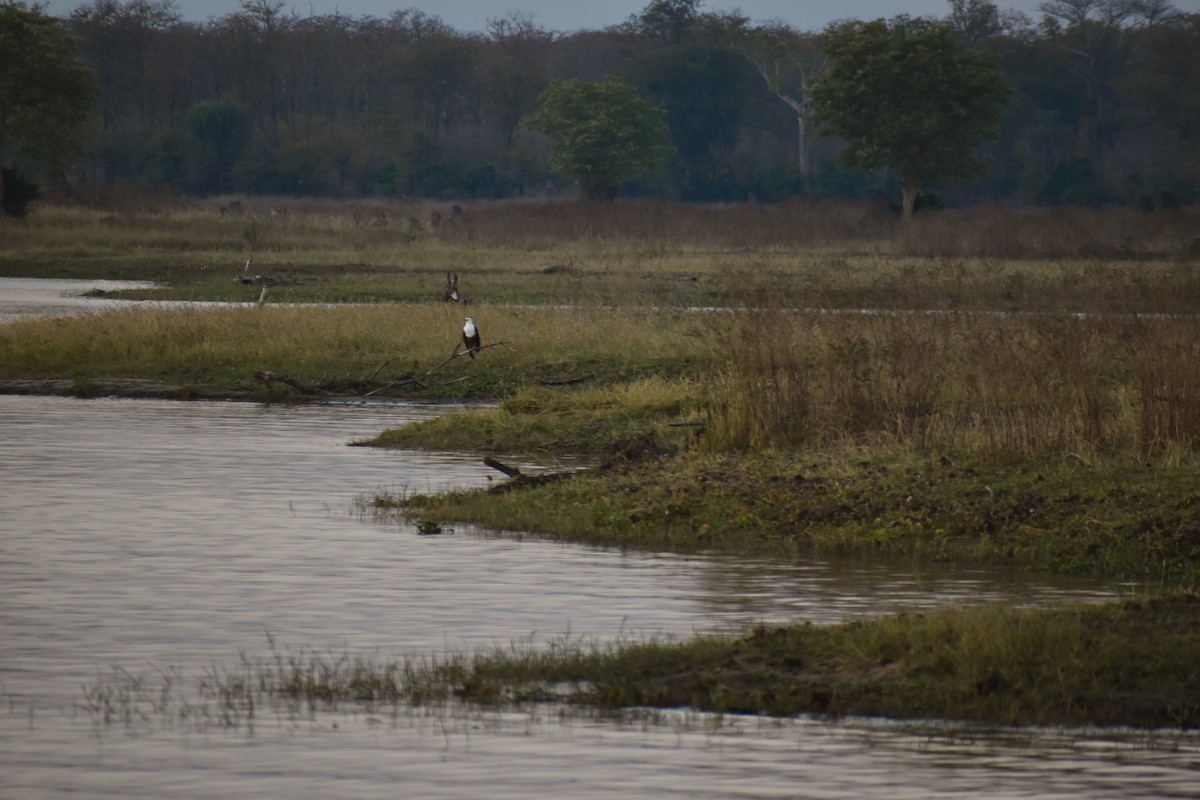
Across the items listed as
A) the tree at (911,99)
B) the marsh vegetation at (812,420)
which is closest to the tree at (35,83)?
the tree at (911,99)

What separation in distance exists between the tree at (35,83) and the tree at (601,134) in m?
20.9

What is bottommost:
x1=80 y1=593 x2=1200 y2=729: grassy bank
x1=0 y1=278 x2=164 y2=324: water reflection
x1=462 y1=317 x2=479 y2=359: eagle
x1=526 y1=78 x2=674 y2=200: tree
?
x1=80 y1=593 x2=1200 y2=729: grassy bank

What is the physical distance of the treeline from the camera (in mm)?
94000

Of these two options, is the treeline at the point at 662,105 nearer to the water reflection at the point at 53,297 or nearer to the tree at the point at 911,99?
the tree at the point at 911,99

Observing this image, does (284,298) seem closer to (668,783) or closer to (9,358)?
(9,358)

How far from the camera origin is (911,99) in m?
65.4

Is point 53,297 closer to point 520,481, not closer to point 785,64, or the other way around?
point 520,481

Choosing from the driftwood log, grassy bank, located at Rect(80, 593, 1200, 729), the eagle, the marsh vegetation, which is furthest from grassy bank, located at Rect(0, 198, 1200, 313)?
grassy bank, located at Rect(80, 593, 1200, 729)

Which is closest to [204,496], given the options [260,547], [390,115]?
[260,547]

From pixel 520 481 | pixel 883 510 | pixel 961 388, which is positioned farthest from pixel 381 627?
pixel 961 388

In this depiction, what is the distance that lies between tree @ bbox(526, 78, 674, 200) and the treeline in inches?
354

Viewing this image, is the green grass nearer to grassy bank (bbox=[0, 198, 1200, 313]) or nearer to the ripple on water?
the ripple on water

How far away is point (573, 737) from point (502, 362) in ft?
56.7

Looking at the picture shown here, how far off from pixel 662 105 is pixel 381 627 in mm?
80870
